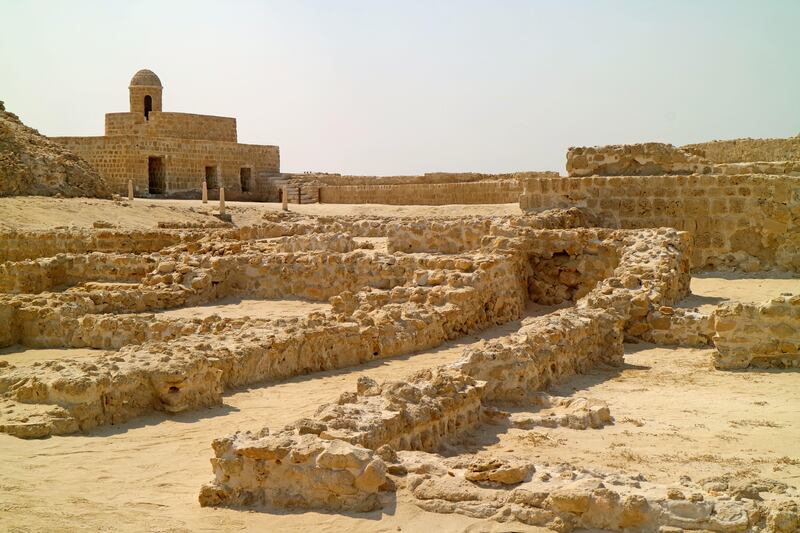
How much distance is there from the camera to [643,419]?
7.18 m

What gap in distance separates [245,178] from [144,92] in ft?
18.9

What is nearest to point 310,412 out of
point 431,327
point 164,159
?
point 431,327

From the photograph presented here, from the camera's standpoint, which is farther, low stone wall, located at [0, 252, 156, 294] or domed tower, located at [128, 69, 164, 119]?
domed tower, located at [128, 69, 164, 119]

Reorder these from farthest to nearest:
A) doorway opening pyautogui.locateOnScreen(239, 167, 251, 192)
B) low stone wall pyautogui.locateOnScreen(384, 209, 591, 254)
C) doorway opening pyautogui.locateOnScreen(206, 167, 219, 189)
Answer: doorway opening pyautogui.locateOnScreen(239, 167, 251, 192), doorway opening pyautogui.locateOnScreen(206, 167, 219, 189), low stone wall pyautogui.locateOnScreen(384, 209, 591, 254)

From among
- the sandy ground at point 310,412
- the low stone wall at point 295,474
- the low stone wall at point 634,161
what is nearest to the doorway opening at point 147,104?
the low stone wall at point 634,161

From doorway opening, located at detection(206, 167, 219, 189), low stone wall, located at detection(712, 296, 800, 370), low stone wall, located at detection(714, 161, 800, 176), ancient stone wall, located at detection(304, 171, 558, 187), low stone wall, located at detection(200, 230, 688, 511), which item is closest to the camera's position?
low stone wall, located at detection(200, 230, 688, 511)

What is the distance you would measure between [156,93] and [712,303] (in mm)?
29092

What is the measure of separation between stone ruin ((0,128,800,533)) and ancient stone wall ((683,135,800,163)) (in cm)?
730

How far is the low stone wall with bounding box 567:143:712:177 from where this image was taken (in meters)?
16.0

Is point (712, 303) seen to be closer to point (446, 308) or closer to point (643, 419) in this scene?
point (446, 308)

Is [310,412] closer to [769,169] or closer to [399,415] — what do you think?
[399,415]

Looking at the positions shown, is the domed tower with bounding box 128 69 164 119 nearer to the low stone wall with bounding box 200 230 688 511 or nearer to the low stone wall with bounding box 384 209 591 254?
the low stone wall with bounding box 384 209 591 254

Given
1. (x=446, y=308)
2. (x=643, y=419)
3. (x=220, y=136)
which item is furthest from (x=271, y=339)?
(x=220, y=136)

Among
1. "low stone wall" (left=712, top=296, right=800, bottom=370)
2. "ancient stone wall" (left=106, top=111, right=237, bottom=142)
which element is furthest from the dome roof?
"low stone wall" (left=712, top=296, right=800, bottom=370)
